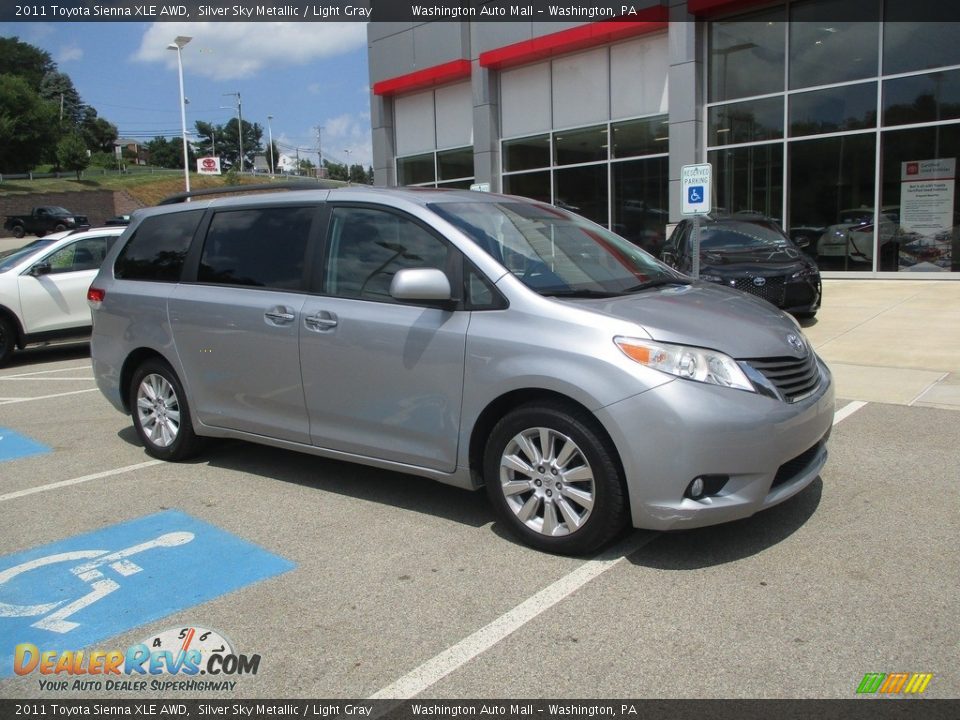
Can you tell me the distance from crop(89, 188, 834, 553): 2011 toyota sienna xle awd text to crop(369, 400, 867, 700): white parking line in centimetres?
17

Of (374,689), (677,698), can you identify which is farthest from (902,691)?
(374,689)

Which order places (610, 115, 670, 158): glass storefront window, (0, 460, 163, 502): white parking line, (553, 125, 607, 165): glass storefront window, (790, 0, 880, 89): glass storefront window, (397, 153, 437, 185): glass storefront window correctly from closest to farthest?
(0, 460, 163, 502): white parking line < (790, 0, 880, 89): glass storefront window < (610, 115, 670, 158): glass storefront window < (553, 125, 607, 165): glass storefront window < (397, 153, 437, 185): glass storefront window

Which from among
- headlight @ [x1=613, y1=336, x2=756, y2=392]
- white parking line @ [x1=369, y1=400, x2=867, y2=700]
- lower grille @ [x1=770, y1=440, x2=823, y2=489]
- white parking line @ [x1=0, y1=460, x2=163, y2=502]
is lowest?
white parking line @ [x1=369, y1=400, x2=867, y2=700]

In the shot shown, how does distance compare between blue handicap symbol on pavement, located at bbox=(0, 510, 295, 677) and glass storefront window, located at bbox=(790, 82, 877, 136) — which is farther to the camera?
glass storefront window, located at bbox=(790, 82, 877, 136)

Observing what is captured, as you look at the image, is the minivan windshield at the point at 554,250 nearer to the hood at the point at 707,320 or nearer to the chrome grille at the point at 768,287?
the hood at the point at 707,320

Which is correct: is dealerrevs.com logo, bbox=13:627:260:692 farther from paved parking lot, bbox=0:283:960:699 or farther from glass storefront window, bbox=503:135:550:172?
glass storefront window, bbox=503:135:550:172

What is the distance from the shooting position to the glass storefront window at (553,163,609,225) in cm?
2078

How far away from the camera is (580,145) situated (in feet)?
68.6

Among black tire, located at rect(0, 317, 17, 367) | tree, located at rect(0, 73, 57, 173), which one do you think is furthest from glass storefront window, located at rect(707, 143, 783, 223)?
tree, located at rect(0, 73, 57, 173)

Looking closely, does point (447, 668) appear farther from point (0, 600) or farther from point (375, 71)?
point (375, 71)

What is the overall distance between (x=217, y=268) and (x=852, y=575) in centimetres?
423

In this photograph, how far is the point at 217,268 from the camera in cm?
543

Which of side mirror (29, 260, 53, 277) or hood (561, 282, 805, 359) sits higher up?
side mirror (29, 260, 53, 277)

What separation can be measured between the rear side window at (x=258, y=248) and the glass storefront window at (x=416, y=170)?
20.1 metres
